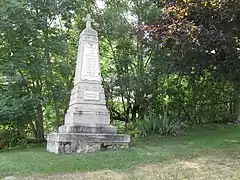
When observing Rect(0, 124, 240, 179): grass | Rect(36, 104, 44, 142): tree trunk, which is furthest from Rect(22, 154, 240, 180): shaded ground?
Rect(36, 104, 44, 142): tree trunk

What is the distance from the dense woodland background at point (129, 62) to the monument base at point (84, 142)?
3132 millimetres

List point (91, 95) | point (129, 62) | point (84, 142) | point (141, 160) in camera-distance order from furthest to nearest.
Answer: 1. point (129, 62)
2. point (91, 95)
3. point (84, 142)
4. point (141, 160)

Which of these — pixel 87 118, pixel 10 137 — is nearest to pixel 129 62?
pixel 87 118

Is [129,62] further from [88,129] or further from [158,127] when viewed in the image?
[88,129]

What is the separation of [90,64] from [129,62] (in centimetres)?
482

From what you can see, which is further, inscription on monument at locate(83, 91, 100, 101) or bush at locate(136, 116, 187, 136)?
bush at locate(136, 116, 187, 136)

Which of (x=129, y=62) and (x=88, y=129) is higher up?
(x=129, y=62)

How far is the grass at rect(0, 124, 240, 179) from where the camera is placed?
7.10m

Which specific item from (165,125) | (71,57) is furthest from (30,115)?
(165,125)

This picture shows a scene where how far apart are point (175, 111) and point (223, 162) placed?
32.3 feet

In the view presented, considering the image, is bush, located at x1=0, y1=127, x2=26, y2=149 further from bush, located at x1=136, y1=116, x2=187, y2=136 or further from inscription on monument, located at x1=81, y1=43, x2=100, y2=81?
inscription on monument, located at x1=81, y1=43, x2=100, y2=81

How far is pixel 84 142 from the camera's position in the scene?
944 cm

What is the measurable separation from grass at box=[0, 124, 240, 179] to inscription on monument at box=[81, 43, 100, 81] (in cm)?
252

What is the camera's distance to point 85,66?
10562 millimetres
